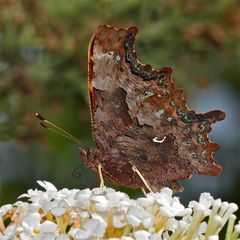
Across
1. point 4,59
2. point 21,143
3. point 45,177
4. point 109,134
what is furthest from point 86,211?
point 45,177

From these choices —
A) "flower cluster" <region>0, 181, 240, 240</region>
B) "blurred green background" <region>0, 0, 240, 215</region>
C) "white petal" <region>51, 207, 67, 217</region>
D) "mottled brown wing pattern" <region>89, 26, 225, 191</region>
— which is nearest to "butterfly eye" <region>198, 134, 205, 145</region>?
"mottled brown wing pattern" <region>89, 26, 225, 191</region>

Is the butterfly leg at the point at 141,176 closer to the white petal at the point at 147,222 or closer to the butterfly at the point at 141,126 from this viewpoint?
the butterfly at the point at 141,126

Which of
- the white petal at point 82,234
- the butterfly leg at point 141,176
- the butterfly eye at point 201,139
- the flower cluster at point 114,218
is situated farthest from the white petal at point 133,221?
the butterfly eye at point 201,139

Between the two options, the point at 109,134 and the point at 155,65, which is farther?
the point at 155,65

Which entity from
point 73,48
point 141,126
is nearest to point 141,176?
point 141,126

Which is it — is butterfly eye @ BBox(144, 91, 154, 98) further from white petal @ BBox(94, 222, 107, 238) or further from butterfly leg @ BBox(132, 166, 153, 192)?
white petal @ BBox(94, 222, 107, 238)

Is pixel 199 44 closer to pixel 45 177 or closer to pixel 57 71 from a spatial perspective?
pixel 57 71
